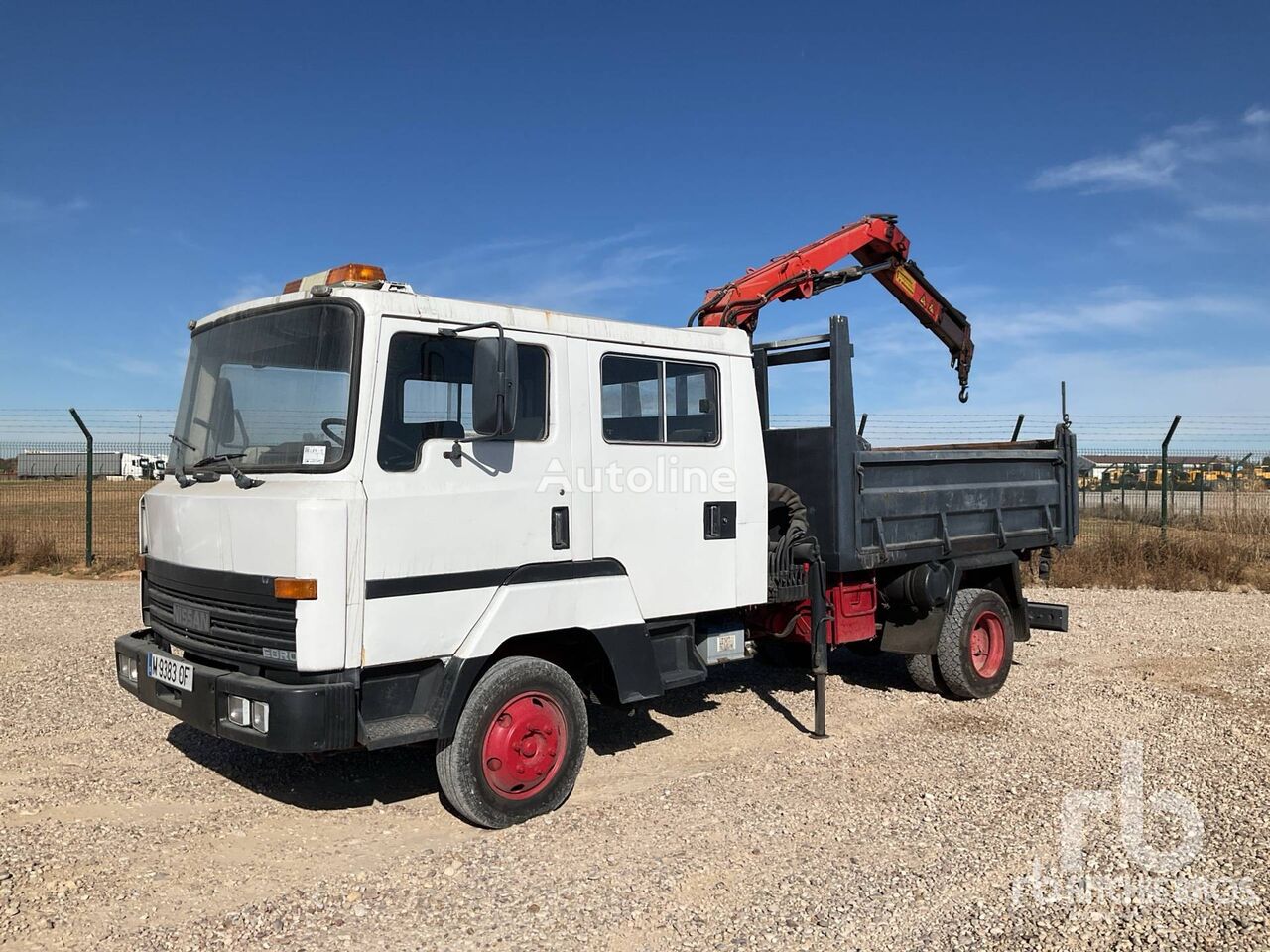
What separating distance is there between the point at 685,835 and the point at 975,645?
3.80 m

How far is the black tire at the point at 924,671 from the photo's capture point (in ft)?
24.1

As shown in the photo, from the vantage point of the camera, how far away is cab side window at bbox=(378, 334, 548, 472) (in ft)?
14.3

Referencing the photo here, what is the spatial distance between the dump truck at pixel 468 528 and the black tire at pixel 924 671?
4.38 feet

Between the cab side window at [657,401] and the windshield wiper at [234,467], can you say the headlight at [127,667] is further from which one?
the cab side window at [657,401]

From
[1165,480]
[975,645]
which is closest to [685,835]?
[975,645]

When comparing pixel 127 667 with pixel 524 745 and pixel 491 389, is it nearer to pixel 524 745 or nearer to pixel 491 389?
pixel 524 745

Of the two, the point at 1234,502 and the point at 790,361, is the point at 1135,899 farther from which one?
the point at 1234,502

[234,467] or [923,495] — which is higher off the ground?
[234,467]

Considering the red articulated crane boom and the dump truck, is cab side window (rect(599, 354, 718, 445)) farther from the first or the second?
the red articulated crane boom

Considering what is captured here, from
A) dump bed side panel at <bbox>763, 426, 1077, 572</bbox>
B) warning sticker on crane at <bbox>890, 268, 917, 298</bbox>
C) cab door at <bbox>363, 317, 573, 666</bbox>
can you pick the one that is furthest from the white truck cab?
warning sticker on crane at <bbox>890, 268, 917, 298</bbox>

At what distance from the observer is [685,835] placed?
4.62 metres

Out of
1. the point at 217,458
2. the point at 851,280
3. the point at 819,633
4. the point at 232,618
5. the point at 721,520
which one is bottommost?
the point at 819,633

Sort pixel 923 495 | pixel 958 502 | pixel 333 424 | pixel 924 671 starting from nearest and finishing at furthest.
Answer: pixel 333 424 < pixel 923 495 < pixel 958 502 < pixel 924 671

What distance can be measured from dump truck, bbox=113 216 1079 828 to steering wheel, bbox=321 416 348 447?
26mm
